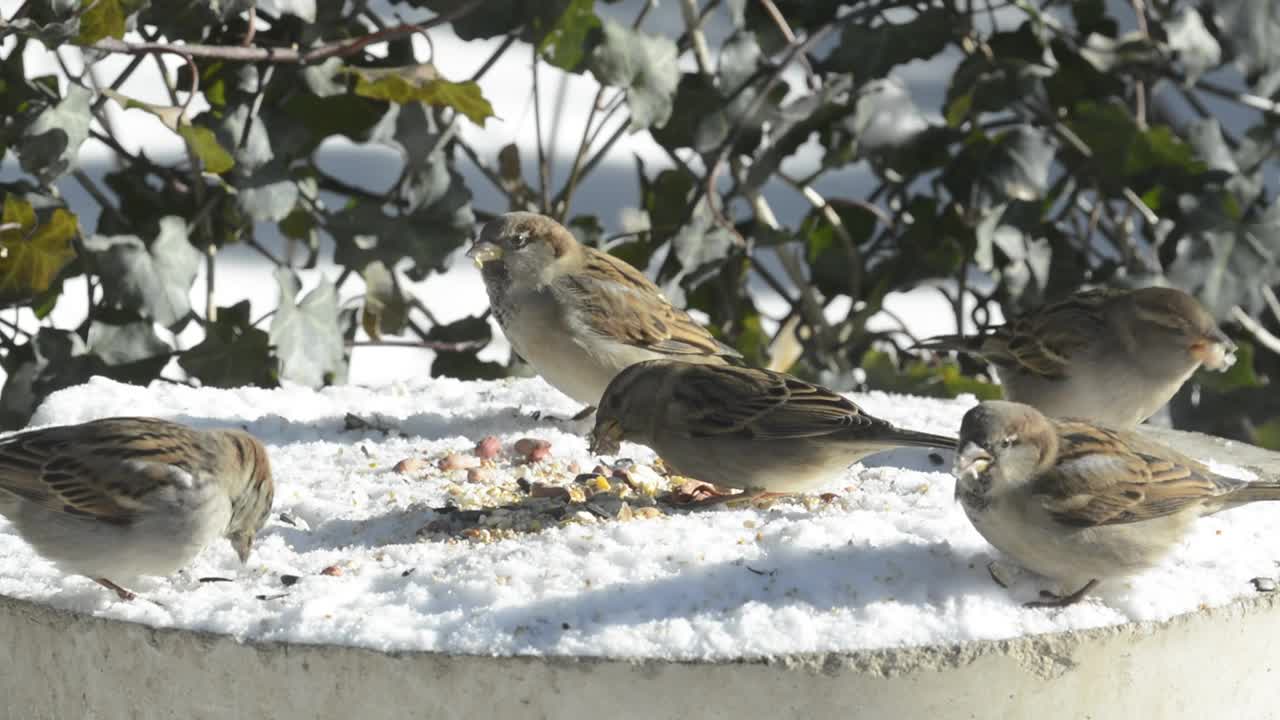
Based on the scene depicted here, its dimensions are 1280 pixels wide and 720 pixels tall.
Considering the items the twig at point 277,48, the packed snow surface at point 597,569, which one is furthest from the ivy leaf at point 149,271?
the packed snow surface at point 597,569

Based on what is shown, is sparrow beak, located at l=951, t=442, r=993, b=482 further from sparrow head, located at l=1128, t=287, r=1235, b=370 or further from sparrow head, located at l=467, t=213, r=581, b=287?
sparrow head, located at l=467, t=213, r=581, b=287

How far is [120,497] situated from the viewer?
7.87 ft

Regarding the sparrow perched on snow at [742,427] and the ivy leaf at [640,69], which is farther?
the ivy leaf at [640,69]

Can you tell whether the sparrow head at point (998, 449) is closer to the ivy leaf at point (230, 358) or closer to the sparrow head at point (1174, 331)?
the sparrow head at point (1174, 331)

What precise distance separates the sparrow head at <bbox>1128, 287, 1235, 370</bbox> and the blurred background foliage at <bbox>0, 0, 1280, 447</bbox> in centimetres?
93

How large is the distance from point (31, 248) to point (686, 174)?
5.11ft

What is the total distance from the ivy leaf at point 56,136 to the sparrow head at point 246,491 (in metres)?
1.19

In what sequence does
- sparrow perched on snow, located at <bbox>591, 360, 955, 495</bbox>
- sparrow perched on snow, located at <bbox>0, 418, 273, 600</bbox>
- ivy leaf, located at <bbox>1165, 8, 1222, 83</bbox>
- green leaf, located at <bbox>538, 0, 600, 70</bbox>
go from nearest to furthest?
sparrow perched on snow, located at <bbox>0, 418, 273, 600</bbox>, sparrow perched on snow, located at <bbox>591, 360, 955, 495</bbox>, green leaf, located at <bbox>538, 0, 600, 70</bbox>, ivy leaf, located at <bbox>1165, 8, 1222, 83</bbox>

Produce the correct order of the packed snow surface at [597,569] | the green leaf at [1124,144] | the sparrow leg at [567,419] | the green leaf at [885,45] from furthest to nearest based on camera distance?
the green leaf at [1124,144] → the green leaf at [885,45] → the sparrow leg at [567,419] → the packed snow surface at [597,569]

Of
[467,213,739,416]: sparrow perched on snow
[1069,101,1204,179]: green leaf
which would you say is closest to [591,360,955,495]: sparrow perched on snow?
[467,213,739,416]: sparrow perched on snow

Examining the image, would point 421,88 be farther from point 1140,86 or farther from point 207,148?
point 1140,86

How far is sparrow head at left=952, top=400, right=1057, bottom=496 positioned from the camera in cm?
232

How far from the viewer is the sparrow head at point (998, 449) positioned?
7.60ft

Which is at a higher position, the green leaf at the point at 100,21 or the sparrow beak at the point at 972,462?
the green leaf at the point at 100,21
